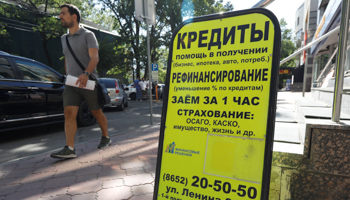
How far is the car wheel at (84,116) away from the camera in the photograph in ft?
18.0

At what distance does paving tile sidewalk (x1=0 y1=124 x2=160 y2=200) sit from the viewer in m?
2.20

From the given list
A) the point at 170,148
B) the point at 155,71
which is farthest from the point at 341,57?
the point at 155,71

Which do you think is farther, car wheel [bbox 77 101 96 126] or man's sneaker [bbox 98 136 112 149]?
car wheel [bbox 77 101 96 126]

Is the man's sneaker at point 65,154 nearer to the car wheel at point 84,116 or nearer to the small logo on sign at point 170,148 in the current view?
the small logo on sign at point 170,148

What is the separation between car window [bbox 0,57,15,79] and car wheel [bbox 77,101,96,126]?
1607mm

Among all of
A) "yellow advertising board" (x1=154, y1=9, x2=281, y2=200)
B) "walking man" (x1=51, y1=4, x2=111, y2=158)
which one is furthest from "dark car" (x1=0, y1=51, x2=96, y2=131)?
"yellow advertising board" (x1=154, y1=9, x2=281, y2=200)

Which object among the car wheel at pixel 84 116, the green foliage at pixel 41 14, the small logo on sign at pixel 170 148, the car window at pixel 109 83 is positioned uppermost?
the green foliage at pixel 41 14

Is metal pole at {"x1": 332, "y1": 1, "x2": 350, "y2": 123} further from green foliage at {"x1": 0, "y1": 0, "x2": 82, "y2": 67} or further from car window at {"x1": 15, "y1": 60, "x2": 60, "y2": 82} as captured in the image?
green foliage at {"x1": 0, "y1": 0, "x2": 82, "y2": 67}

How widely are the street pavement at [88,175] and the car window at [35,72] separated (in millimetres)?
2056

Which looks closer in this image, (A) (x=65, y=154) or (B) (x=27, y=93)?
(A) (x=65, y=154)

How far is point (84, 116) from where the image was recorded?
222 inches

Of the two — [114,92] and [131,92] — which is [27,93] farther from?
[131,92]

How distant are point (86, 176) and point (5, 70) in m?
3.14

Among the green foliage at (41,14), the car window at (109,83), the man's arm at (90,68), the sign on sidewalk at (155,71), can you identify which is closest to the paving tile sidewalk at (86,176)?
the man's arm at (90,68)
